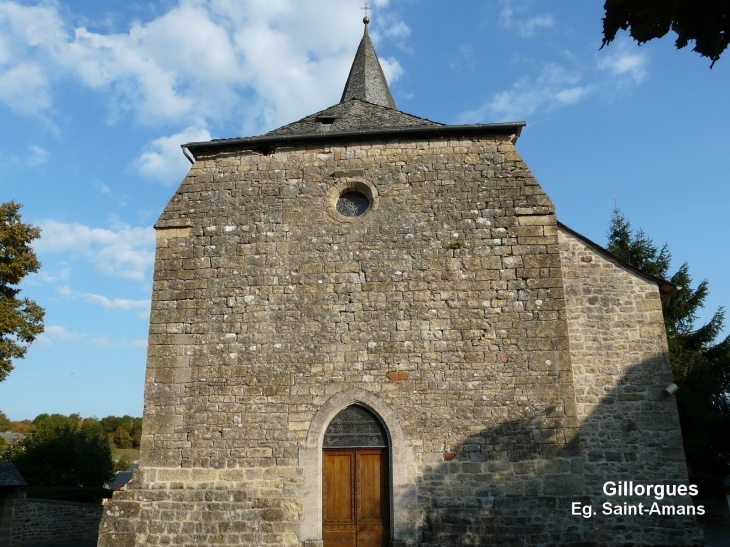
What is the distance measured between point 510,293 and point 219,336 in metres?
4.75

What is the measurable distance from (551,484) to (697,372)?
12.4 m

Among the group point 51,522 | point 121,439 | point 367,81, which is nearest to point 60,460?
point 51,522

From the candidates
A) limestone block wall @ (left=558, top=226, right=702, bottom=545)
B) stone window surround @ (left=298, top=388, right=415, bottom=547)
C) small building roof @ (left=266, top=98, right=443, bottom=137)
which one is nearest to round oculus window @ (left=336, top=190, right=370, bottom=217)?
small building roof @ (left=266, top=98, right=443, bottom=137)

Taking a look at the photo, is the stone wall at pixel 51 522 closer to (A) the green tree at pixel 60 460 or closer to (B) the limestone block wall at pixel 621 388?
(A) the green tree at pixel 60 460

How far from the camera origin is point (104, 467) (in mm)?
25578

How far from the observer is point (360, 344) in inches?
337

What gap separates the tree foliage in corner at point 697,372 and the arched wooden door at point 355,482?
40.8 feet

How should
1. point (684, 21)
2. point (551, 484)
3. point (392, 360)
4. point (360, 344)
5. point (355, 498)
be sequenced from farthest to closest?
point (360, 344) → point (392, 360) → point (355, 498) → point (551, 484) → point (684, 21)

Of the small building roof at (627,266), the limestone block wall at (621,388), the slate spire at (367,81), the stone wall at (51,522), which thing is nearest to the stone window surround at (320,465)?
the limestone block wall at (621,388)

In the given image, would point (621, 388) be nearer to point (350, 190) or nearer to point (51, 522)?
point (350, 190)

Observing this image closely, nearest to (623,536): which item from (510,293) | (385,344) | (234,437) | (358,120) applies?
(510,293)

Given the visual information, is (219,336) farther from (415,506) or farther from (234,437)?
(415,506)

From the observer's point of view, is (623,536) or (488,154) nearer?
(623,536)

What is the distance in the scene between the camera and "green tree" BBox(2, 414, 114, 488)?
77.5 feet
